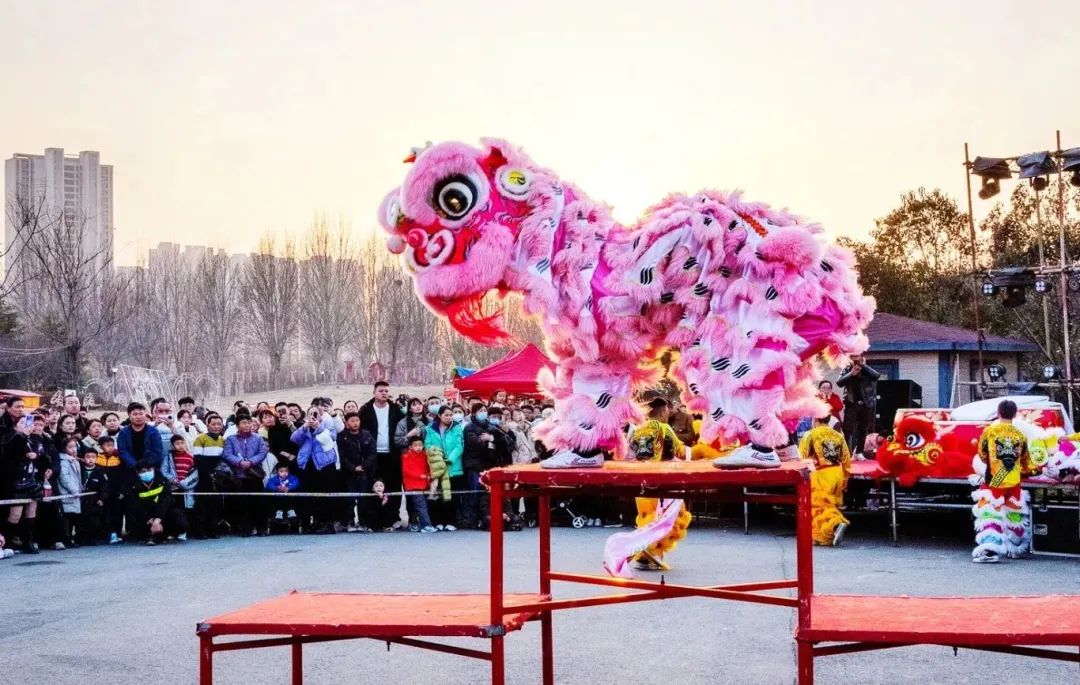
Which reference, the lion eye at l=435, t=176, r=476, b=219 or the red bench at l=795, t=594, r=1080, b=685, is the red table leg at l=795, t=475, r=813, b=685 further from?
the lion eye at l=435, t=176, r=476, b=219

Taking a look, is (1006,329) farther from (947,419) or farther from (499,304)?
(499,304)

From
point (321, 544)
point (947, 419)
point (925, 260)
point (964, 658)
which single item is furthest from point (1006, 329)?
point (964, 658)

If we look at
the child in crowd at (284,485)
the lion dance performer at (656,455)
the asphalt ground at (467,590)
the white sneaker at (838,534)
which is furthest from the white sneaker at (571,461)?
the child in crowd at (284,485)

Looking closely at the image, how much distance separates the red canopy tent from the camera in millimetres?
22203

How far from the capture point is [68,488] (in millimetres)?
11633

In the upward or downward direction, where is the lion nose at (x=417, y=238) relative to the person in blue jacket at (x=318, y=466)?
upward

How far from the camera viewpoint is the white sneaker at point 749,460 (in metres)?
4.30

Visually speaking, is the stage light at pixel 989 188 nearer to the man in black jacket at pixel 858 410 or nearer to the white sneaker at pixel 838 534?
the man in black jacket at pixel 858 410

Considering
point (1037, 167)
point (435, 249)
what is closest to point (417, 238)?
point (435, 249)

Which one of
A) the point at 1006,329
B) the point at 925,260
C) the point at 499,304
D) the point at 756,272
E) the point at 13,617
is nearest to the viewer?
the point at 756,272

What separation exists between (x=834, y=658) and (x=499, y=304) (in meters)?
2.93

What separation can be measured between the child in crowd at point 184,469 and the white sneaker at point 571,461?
880cm

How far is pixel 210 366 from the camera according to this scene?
41531 millimetres

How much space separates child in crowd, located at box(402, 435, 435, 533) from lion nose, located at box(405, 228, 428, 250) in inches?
338
